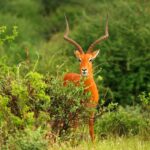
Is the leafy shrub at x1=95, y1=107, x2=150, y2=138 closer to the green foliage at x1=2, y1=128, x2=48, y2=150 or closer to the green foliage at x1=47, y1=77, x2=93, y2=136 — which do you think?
the green foliage at x1=47, y1=77, x2=93, y2=136

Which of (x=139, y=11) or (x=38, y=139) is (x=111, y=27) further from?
(x=38, y=139)

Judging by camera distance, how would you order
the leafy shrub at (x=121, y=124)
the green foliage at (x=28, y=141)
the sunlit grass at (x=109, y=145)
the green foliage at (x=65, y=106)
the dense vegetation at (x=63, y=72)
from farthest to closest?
the leafy shrub at (x=121, y=124), the green foliage at (x=65, y=106), the dense vegetation at (x=63, y=72), the sunlit grass at (x=109, y=145), the green foliage at (x=28, y=141)

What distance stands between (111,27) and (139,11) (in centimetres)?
94

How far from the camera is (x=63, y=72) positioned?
11.8 meters

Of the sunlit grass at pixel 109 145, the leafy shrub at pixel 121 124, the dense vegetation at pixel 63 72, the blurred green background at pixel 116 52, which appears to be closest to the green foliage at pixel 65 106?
the dense vegetation at pixel 63 72

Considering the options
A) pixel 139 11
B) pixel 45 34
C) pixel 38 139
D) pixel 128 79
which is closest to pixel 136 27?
pixel 139 11

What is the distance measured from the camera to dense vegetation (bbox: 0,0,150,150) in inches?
410

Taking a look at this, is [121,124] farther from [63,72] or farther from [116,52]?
[116,52]

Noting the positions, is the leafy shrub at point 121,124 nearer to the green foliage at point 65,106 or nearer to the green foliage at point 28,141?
the green foliage at point 65,106

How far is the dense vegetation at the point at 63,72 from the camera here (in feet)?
34.1

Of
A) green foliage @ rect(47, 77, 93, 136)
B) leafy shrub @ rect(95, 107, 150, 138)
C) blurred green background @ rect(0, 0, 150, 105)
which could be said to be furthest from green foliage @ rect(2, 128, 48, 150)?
blurred green background @ rect(0, 0, 150, 105)

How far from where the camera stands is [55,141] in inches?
417

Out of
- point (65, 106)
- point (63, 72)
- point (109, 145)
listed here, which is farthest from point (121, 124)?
point (109, 145)

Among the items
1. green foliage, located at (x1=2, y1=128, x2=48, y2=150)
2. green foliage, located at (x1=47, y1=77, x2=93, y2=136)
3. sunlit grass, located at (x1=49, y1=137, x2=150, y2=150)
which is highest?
green foliage, located at (x1=47, y1=77, x2=93, y2=136)
